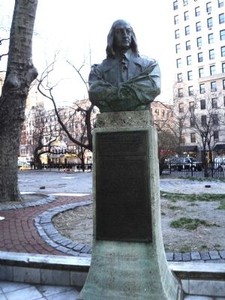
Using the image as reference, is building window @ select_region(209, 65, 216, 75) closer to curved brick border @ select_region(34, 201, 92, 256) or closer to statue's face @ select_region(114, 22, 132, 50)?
curved brick border @ select_region(34, 201, 92, 256)

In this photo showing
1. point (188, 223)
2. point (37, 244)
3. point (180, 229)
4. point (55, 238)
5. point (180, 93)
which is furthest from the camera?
point (180, 93)

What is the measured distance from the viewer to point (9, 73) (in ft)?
37.1

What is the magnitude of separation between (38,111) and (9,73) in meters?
38.1

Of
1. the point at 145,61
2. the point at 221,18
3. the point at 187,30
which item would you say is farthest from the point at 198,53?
the point at 145,61


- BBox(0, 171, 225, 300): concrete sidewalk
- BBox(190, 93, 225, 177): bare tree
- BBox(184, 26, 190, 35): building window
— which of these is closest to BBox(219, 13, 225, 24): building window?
BBox(184, 26, 190, 35): building window

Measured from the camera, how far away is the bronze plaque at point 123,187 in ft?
13.3

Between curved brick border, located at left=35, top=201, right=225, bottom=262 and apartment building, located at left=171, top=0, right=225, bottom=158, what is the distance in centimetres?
5664

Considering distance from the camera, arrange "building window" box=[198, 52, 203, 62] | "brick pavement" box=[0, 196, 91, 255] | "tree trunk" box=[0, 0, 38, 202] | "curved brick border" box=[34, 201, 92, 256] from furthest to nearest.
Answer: "building window" box=[198, 52, 203, 62] → "tree trunk" box=[0, 0, 38, 202] → "brick pavement" box=[0, 196, 91, 255] → "curved brick border" box=[34, 201, 92, 256]

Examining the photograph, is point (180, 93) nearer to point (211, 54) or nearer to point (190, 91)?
point (190, 91)

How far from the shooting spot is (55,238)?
667 cm

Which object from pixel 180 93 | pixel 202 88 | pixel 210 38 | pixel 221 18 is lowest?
pixel 180 93

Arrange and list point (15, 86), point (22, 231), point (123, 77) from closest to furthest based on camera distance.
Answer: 1. point (123, 77)
2. point (22, 231)
3. point (15, 86)

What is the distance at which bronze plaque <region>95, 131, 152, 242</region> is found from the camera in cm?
404

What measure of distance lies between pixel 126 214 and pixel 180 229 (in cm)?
344
